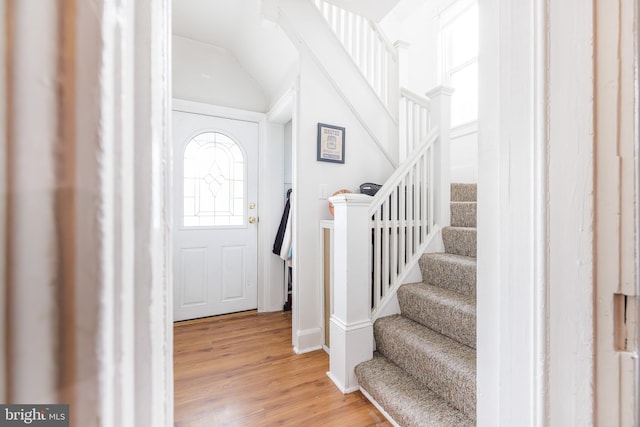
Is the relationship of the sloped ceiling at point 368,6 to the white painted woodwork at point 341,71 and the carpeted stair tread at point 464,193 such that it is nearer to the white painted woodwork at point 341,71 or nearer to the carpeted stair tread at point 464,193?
the white painted woodwork at point 341,71

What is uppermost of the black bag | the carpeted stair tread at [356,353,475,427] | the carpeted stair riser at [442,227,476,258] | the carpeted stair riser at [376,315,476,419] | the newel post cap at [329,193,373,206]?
the black bag

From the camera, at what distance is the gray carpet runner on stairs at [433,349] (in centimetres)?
115

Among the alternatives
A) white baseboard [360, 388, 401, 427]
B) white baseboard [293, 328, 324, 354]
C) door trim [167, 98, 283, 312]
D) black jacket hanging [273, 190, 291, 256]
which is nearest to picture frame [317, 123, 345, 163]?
black jacket hanging [273, 190, 291, 256]

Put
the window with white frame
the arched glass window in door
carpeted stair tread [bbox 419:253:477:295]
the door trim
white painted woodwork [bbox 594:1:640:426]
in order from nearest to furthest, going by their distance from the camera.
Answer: white painted woodwork [bbox 594:1:640:426] < carpeted stair tread [bbox 419:253:477:295] < the arched glass window in door < the door trim < the window with white frame

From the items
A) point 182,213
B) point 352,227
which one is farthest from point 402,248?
point 182,213

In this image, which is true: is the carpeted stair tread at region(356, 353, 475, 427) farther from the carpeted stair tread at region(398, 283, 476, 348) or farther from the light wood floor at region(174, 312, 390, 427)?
the carpeted stair tread at region(398, 283, 476, 348)

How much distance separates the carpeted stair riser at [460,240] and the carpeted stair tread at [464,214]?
Result: 17 centimetres

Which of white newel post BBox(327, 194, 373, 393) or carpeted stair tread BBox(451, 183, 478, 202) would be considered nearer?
white newel post BBox(327, 194, 373, 393)

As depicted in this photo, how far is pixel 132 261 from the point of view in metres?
0.20

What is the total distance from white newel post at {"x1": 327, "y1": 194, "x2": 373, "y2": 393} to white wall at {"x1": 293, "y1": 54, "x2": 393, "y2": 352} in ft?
1.36

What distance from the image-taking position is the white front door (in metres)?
2.45

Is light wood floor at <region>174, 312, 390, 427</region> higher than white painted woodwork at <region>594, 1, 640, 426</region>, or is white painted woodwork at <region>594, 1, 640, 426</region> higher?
white painted woodwork at <region>594, 1, 640, 426</region>

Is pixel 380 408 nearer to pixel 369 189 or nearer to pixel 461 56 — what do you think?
pixel 369 189

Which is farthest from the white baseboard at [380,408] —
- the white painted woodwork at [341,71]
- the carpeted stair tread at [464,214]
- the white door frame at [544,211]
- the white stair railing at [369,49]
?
the white stair railing at [369,49]
